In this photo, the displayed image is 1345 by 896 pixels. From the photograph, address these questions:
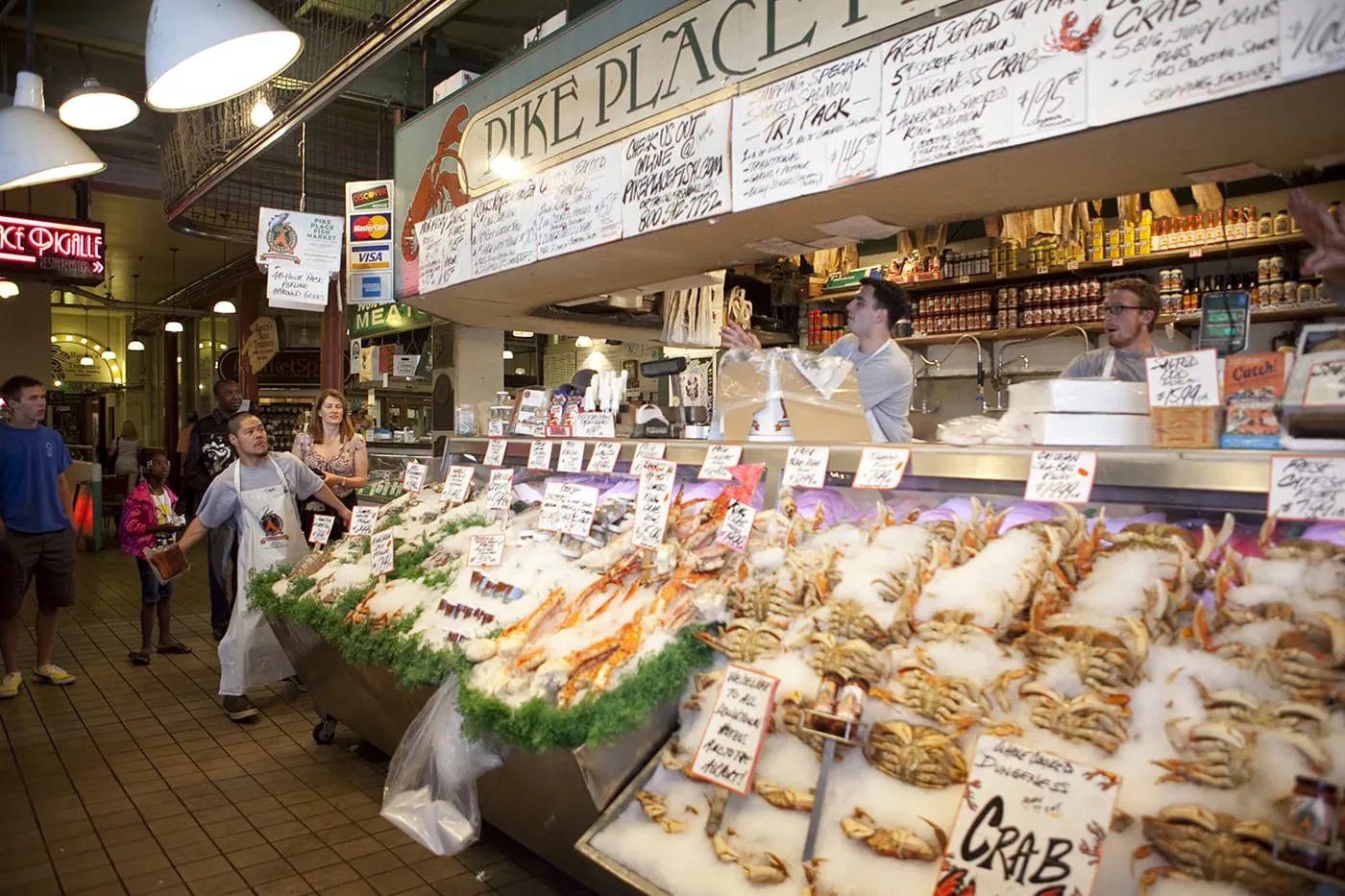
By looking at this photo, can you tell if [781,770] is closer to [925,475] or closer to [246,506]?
[925,475]

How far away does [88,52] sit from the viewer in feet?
30.0

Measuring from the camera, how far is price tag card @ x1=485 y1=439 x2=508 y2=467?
4641mm

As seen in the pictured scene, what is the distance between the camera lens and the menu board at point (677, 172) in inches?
148

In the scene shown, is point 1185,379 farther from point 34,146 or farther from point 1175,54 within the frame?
point 34,146

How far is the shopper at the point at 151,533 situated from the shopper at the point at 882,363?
471 centimetres

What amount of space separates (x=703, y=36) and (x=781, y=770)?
3.07m

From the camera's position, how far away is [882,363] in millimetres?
4430

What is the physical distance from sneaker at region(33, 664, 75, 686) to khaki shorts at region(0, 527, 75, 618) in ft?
1.45

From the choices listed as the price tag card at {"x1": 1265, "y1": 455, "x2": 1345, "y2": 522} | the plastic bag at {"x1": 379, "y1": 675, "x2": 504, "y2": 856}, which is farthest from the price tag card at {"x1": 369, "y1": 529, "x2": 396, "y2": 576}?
the price tag card at {"x1": 1265, "y1": 455, "x2": 1345, "y2": 522}

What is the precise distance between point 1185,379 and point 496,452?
3.30 metres

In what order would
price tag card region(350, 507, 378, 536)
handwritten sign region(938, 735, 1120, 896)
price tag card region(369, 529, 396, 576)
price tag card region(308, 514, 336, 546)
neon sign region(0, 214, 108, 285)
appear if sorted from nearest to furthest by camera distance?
handwritten sign region(938, 735, 1120, 896) → price tag card region(369, 529, 396, 576) → price tag card region(350, 507, 378, 536) → price tag card region(308, 514, 336, 546) → neon sign region(0, 214, 108, 285)

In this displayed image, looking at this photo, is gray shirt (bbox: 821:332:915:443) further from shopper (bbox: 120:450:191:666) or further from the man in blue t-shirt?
the man in blue t-shirt

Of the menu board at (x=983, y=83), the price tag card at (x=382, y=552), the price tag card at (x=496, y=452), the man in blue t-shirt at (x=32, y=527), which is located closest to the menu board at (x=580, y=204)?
the price tag card at (x=496, y=452)

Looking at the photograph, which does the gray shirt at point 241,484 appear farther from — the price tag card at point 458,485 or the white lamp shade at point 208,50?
the white lamp shade at point 208,50
